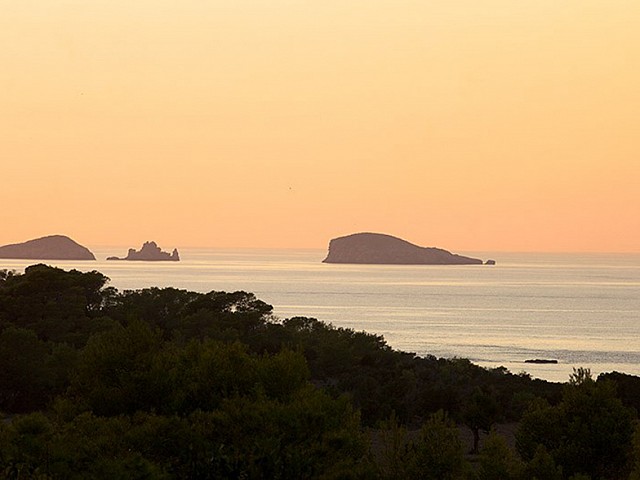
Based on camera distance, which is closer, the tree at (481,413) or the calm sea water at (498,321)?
the tree at (481,413)

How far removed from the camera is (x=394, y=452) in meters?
25.8

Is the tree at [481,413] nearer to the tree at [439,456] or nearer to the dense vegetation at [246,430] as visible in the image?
the dense vegetation at [246,430]

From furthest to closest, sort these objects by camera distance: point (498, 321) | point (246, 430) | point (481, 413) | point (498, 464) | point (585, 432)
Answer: point (498, 321), point (481, 413), point (585, 432), point (498, 464), point (246, 430)

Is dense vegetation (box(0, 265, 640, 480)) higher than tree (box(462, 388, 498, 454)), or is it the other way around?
dense vegetation (box(0, 265, 640, 480))

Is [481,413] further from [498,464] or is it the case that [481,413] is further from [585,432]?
[498,464]

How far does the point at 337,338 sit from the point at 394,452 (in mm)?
36999

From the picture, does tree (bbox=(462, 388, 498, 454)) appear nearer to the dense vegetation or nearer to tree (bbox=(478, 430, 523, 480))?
the dense vegetation

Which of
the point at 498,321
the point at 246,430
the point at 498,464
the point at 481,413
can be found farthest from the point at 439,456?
the point at 498,321

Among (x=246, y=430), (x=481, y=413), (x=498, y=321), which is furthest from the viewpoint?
(x=498, y=321)

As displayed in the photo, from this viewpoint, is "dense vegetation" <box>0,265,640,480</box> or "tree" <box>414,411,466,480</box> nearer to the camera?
"dense vegetation" <box>0,265,640,480</box>

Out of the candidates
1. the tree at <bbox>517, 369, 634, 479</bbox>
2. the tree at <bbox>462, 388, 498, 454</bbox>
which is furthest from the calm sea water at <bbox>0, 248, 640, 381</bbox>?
the tree at <bbox>517, 369, 634, 479</bbox>

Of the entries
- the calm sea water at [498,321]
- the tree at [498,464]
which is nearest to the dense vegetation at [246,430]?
the tree at [498,464]

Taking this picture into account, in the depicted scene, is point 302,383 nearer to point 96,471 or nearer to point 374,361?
point 96,471

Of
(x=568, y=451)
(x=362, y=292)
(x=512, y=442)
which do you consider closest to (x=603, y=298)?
(x=362, y=292)
